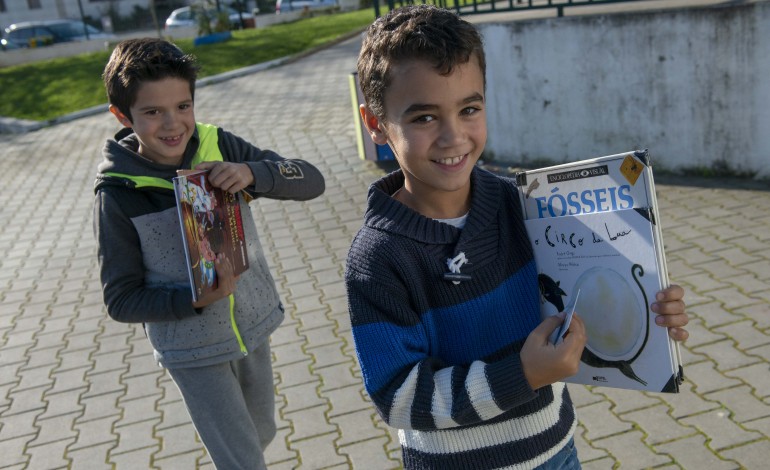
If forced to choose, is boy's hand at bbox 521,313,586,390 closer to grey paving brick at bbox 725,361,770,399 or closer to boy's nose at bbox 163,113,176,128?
boy's nose at bbox 163,113,176,128

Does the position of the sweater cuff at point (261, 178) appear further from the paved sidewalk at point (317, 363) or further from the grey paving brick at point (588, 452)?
the grey paving brick at point (588, 452)

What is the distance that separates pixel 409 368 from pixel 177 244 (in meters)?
1.25

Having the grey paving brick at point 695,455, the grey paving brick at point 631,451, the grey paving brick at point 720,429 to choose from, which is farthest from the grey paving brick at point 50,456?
the grey paving brick at point 720,429

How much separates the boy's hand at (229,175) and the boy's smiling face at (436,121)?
0.85 meters

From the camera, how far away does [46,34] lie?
1075 inches

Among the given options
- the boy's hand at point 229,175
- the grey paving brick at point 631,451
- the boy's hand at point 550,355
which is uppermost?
the boy's hand at point 229,175

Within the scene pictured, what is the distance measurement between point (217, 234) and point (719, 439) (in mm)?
2298

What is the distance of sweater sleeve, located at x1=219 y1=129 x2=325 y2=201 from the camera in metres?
2.75

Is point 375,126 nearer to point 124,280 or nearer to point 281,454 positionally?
point 124,280

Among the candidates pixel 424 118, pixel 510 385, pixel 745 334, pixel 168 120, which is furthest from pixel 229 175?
pixel 745 334

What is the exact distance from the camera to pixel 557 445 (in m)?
1.91

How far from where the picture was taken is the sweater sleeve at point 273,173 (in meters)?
2.75

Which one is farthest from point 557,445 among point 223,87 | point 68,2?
point 68,2

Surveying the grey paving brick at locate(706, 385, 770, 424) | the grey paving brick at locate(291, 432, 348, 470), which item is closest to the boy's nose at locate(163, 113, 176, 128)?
the grey paving brick at locate(291, 432, 348, 470)
